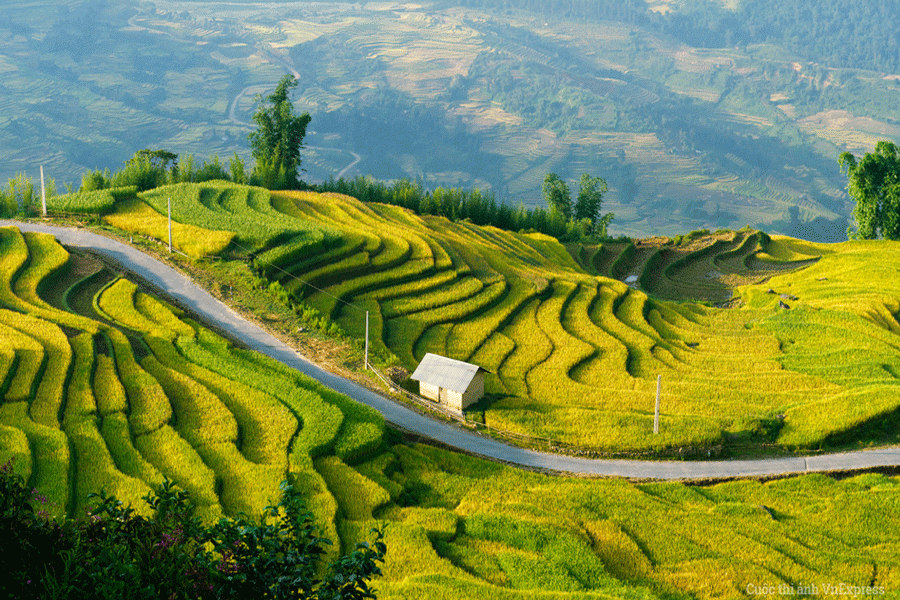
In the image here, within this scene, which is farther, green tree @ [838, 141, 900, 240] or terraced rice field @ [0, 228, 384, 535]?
green tree @ [838, 141, 900, 240]

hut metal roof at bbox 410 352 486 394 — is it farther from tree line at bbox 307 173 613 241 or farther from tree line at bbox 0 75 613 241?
tree line at bbox 307 173 613 241

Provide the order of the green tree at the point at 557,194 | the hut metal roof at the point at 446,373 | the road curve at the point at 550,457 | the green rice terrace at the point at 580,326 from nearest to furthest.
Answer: the road curve at the point at 550,457, the green rice terrace at the point at 580,326, the hut metal roof at the point at 446,373, the green tree at the point at 557,194

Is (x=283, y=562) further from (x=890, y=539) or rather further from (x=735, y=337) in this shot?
(x=735, y=337)

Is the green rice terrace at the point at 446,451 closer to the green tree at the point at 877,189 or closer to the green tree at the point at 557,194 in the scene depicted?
the green tree at the point at 877,189

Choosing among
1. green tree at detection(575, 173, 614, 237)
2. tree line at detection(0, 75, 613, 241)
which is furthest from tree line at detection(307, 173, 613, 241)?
green tree at detection(575, 173, 614, 237)

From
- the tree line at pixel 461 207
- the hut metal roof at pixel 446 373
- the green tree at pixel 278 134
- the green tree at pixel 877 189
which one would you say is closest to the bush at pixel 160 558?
the hut metal roof at pixel 446 373

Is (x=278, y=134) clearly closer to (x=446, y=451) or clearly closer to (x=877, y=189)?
(x=446, y=451)

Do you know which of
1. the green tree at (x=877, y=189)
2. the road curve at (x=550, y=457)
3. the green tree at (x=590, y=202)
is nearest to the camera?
the road curve at (x=550, y=457)
